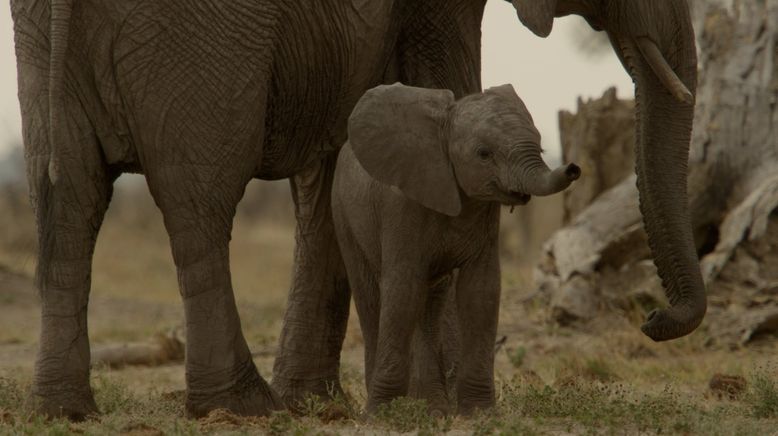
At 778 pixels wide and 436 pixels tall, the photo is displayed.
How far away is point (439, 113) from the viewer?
18.3 feet

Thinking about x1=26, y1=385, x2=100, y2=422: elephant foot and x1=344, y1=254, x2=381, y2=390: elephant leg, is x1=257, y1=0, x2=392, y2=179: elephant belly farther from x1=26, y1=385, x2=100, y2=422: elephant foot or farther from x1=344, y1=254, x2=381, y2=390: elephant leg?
x1=26, y1=385, x2=100, y2=422: elephant foot

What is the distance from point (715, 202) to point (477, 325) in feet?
16.3

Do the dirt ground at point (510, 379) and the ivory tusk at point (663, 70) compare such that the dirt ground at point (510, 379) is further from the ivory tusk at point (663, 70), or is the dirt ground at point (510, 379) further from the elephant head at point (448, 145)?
the ivory tusk at point (663, 70)

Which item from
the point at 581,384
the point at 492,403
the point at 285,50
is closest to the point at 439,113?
the point at 285,50

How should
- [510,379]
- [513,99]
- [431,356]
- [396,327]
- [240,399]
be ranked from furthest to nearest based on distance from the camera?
[510,379] < [431,356] < [240,399] < [396,327] < [513,99]

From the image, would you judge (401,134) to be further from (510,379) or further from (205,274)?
(510,379)

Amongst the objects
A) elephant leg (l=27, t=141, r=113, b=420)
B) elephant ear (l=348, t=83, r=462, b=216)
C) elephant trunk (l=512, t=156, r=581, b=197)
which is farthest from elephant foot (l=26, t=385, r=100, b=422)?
elephant trunk (l=512, t=156, r=581, b=197)

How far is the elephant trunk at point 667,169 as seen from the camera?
6.09 meters

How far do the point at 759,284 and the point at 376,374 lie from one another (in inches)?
183

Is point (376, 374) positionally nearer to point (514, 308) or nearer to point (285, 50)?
point (285, 50)

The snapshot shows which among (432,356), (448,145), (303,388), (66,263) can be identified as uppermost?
(448,145)

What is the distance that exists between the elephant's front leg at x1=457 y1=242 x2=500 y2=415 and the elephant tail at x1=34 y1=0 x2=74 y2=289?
5.35ft

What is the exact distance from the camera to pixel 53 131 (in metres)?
5.49

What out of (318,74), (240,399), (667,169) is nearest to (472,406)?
(240,399)
